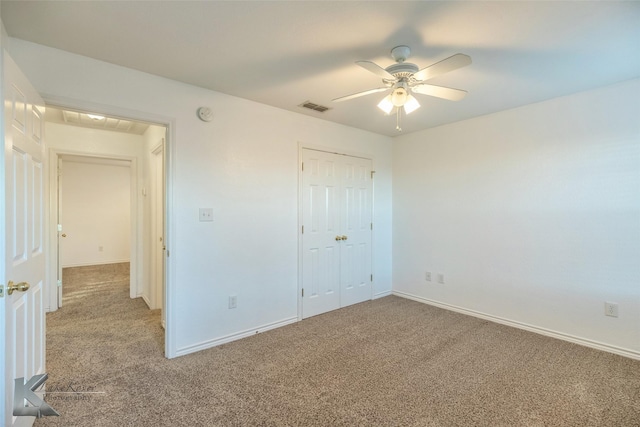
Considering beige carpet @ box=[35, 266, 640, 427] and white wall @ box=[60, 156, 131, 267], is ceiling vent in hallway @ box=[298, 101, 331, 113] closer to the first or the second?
beige carpet @ box=[35, 266, 640, 427]

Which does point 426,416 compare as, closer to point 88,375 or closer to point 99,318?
point 88,375

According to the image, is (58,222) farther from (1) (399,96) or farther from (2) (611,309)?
(2) (611,309)

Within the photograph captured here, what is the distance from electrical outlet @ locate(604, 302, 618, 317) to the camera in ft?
8.77

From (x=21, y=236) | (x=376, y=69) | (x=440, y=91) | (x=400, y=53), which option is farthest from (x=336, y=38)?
(x=21, y=236)

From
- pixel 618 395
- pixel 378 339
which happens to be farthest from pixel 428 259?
pixel 618 395

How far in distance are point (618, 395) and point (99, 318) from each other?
4.86 metres

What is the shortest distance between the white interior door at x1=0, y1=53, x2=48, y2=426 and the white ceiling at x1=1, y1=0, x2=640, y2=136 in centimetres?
54

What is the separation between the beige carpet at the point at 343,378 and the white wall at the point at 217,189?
15.0 inches

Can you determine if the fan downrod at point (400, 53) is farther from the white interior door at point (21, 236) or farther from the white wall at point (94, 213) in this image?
the white wall at point (94, 213)

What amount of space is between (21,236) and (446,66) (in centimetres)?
260

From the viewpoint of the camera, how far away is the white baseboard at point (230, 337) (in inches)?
105

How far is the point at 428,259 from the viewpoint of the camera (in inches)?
161

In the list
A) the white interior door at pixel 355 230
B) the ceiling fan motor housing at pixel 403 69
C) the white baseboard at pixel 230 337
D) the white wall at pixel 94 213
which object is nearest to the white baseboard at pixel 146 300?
the white baseboard at pixel 230 337

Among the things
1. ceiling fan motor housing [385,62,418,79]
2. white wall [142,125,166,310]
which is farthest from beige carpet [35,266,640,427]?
ceiling fan motor housing [385,62,418,79]
